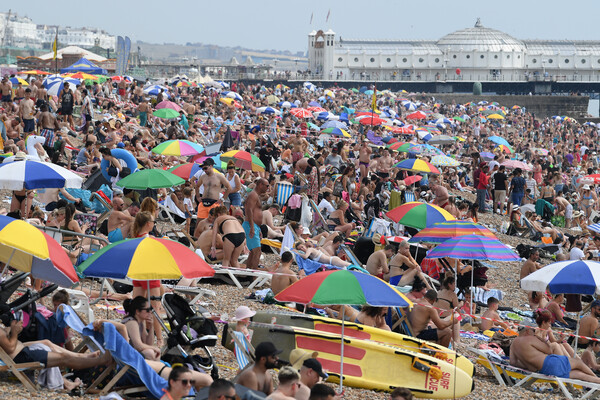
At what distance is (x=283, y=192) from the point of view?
1329 centimetres

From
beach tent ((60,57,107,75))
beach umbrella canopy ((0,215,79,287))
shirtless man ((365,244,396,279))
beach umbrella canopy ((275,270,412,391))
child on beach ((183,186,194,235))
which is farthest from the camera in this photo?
beach tent ((60,57,107,75))

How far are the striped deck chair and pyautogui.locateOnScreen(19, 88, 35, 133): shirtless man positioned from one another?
5.08 metres

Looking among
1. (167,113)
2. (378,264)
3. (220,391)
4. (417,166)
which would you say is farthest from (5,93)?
(220,391)

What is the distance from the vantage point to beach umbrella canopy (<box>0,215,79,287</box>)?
19.2 feet

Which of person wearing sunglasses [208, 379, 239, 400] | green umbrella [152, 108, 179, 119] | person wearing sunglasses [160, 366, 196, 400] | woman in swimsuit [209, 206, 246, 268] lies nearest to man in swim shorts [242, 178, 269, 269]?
woman in swimsuit [209, 206, 246, 268]

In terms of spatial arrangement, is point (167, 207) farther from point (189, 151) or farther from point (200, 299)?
point (200, 299)

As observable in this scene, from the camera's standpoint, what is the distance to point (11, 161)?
356 inches

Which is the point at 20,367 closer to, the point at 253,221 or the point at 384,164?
the point at 253,221

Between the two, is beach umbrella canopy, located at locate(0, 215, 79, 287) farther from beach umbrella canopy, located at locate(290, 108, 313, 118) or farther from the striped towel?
beach umbrella canopy, located at locate(290, 108, 313, 118)

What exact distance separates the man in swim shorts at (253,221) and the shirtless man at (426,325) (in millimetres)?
2296

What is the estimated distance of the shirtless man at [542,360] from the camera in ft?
24.0

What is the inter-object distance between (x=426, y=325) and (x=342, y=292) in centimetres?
199

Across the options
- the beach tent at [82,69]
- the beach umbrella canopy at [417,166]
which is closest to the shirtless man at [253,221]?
the beach umbrella canopy at [417,166]

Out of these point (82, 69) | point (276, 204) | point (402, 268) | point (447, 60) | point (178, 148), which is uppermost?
point (447, 60)
